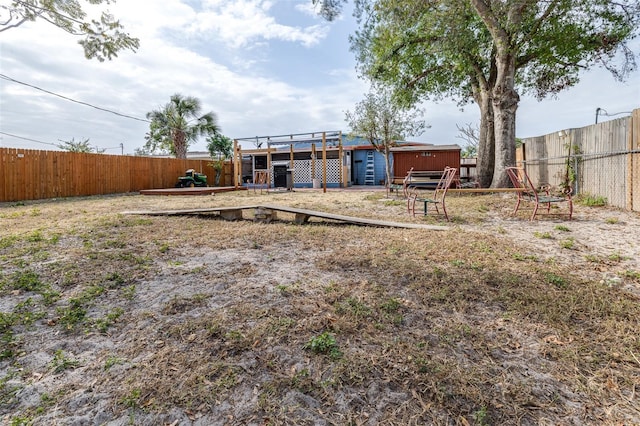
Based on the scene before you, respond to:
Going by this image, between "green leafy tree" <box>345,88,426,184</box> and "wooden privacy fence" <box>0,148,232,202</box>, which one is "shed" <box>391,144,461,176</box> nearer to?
"green leafy tree" <box>345,88,426,184</box>

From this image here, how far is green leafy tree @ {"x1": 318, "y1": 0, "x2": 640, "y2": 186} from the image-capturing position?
7793mm

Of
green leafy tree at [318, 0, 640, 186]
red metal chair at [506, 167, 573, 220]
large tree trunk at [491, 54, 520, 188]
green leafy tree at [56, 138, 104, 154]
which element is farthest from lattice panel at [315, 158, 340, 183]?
green leafy tree at [56, 138, 104, 154]

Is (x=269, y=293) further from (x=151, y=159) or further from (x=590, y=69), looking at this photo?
(x=151, y=159)

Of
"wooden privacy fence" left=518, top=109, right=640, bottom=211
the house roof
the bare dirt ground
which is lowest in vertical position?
the bare dirt ground

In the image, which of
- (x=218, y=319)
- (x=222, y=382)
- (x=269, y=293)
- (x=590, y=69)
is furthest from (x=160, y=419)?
(x=590, y=69)

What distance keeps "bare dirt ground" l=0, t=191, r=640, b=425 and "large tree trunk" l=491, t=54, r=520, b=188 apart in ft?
20.9

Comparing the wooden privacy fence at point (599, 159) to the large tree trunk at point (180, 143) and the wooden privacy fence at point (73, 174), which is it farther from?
the large tree trunk at point (180, 143)

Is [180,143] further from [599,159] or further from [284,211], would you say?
[599,159]

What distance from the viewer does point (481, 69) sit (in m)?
11.4

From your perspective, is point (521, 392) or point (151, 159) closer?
point (521, 392)

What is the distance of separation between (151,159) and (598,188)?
18143mm

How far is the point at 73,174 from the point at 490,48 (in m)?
16.5

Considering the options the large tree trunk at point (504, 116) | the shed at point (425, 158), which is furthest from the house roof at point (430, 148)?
the large tree trunk at point (504, 116)

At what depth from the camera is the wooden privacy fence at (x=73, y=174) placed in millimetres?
10961
